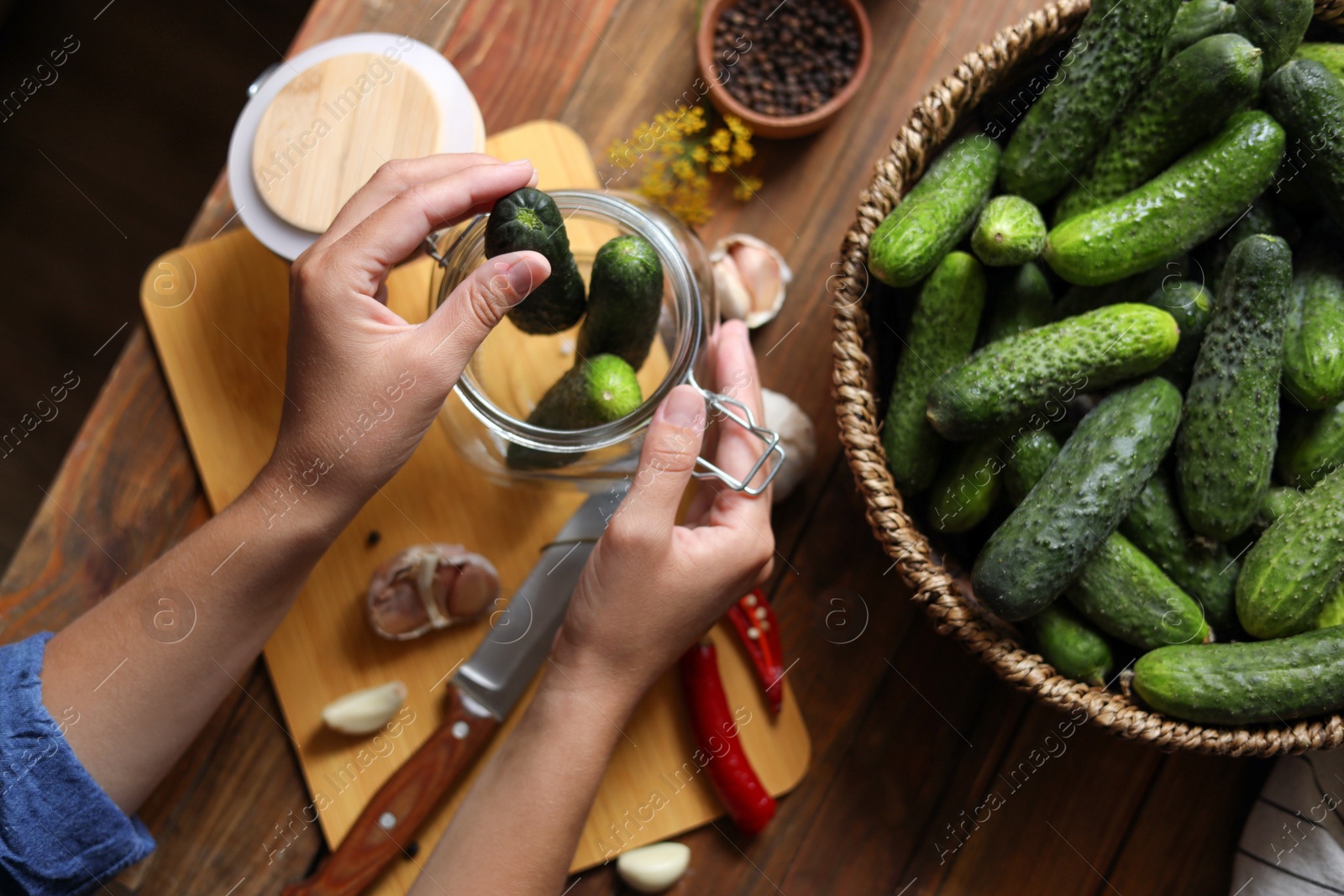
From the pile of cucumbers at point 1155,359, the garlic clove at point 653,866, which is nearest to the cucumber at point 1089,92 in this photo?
the pile of cucumbers at point 1155,359

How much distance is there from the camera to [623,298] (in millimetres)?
750

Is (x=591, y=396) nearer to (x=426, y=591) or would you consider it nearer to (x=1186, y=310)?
(x=426, y=591)

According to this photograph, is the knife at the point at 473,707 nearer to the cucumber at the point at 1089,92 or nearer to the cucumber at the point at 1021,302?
the cucumber at the point at 1021,302

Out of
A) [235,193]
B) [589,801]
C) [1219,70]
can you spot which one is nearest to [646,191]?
[235,193]

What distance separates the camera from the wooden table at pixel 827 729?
1.04 metres

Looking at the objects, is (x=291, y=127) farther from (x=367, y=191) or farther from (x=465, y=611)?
(x=465, y=611)

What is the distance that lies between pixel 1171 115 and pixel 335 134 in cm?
87

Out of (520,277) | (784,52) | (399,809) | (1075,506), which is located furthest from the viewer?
(784,52)

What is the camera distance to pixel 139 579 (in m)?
0.90

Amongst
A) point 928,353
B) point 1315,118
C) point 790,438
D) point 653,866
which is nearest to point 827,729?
point 653,866

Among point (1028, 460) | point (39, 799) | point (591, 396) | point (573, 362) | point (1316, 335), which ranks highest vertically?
point (1316, 335)

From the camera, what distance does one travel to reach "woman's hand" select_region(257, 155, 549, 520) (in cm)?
74

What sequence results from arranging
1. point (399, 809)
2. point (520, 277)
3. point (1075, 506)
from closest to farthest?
point (520, 277)
point (1075, 506)
point (399, 809)

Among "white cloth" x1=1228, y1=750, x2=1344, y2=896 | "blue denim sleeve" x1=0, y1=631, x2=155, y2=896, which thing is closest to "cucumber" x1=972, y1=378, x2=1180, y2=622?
"white cloth" x1=1228, y1=750, x2=1344, y2=896
